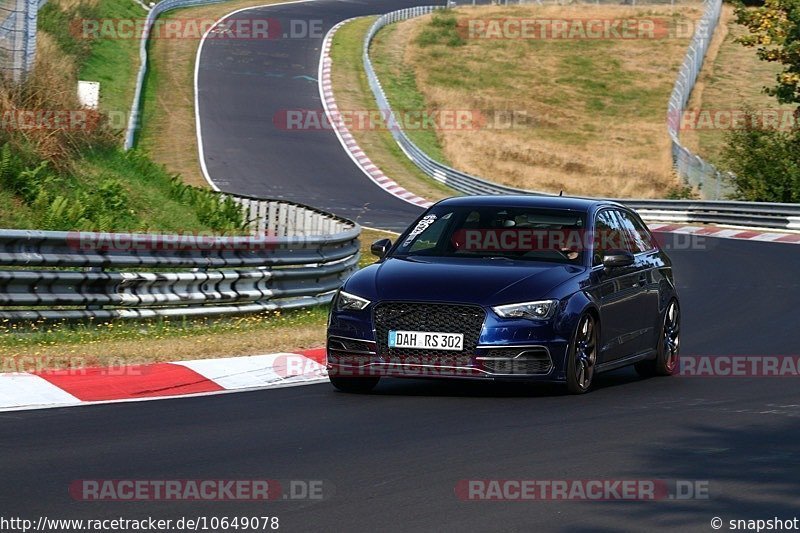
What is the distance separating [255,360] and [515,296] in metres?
2.97

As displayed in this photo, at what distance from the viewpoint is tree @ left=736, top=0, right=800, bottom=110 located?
42.9 m

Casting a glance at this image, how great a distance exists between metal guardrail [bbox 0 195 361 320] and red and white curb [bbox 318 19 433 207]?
75.8ft

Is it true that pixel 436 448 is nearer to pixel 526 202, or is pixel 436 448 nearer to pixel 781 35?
pixel 526 202

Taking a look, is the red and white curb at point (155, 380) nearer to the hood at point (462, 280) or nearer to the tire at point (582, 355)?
the hood at point (462, 280)

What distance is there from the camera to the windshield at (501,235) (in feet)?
37.7

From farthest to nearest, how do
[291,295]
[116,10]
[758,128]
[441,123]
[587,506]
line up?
1. [116,10]
2. [441,123]
3. [758,128]
4. [291,295]
5. [587,506]

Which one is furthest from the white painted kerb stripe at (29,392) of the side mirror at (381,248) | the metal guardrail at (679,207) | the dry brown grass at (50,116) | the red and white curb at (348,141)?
the red and white curb at (348,141)

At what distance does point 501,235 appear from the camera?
11523mm

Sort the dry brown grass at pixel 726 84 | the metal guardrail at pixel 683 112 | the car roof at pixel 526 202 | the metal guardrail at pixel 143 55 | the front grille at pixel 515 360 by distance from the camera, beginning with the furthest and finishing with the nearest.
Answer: the dry brown grass at pixel 726 84 → the metal guardrail at pixel 143 55 → the metal guardrail at pixel 683 112 → the car roof at pixel 526 202 → the front grille at pixel 515 360

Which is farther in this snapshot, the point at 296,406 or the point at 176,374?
the point at 176,374

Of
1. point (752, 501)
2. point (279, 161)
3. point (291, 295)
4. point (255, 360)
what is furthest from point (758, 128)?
point (752, 501)

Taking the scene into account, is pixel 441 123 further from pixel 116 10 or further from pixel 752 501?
pixel 752 501

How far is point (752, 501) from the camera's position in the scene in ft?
23.8

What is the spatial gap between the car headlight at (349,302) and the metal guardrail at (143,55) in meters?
26.1
